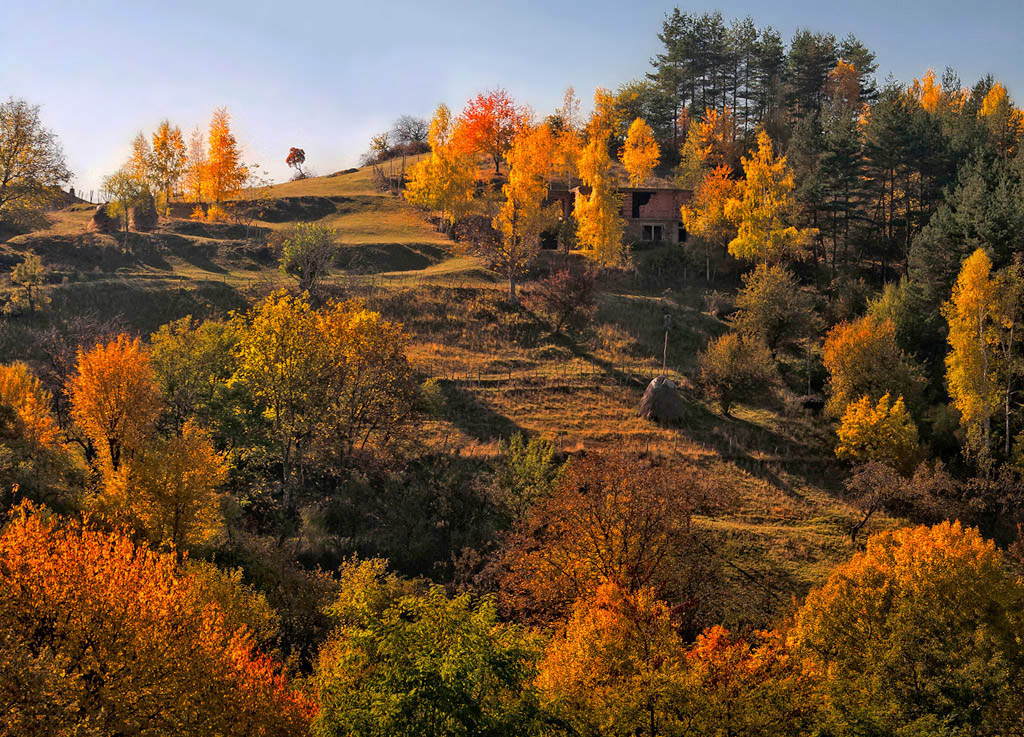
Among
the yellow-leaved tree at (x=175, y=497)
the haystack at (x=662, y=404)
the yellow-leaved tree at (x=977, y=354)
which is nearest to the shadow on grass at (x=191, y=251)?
the yellow-leaved tree at (x=175, y=497)

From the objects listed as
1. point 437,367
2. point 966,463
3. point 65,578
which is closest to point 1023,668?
point 966,463

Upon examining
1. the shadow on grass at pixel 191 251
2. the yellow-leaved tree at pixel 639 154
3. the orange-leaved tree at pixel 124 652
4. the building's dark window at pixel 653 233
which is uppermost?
the yellow-leaved tree at pixel 639 154

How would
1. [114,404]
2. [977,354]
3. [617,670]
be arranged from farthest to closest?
[977,354], [114,404], [617,670]

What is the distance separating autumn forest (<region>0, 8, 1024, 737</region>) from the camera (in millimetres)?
19016

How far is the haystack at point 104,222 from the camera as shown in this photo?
2699 inches

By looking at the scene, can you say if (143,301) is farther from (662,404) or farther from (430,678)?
(430,678)

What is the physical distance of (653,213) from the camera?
2963 inches

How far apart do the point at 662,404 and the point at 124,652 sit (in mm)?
33137

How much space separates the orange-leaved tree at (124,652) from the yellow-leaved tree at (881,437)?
3320 cm

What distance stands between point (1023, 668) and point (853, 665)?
19.2ft

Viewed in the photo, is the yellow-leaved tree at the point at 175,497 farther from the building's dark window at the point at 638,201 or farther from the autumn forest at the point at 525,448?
the building's dark window at the point at 638,201

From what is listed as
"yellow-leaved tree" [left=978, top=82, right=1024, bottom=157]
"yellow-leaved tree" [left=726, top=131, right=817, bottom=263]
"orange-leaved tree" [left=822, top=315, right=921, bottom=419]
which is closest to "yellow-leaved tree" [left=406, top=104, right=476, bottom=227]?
"yellow-leaved tree" [left=726, top=131, right=817, bottom=263]

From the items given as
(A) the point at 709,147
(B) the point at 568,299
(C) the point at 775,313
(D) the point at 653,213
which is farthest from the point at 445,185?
(C) the point at 775,313

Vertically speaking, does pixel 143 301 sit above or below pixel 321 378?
above
